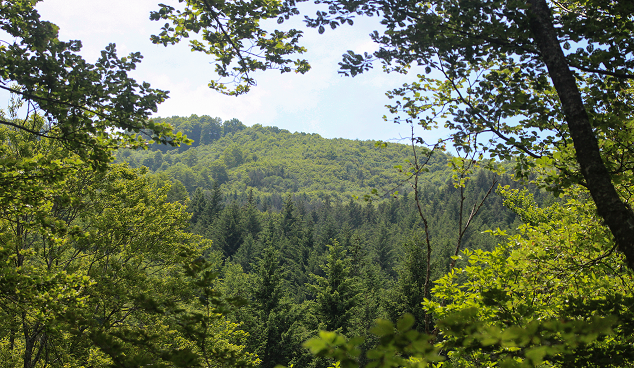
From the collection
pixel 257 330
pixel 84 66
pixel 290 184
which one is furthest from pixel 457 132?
pixel 290 184

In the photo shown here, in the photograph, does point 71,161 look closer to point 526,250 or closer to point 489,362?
point 489,362

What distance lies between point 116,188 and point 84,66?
8.99 meters

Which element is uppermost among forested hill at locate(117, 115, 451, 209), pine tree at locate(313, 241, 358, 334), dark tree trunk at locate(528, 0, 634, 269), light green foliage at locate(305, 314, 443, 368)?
forested hill at locate(117, 115, 451, 209)

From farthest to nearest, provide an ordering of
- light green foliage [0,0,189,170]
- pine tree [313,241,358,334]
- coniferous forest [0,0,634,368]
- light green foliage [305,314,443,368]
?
pine tree [313,241,358,334]
light green foliage [0,0,189,170]
coniferous forest [0,0,634,368]
light green foliage [305,314,443,368]

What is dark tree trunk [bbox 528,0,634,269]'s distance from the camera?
247 centimetres

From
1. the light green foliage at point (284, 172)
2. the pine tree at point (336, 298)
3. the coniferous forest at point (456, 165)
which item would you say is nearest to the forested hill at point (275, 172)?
the light green foliage at point (284, 172)

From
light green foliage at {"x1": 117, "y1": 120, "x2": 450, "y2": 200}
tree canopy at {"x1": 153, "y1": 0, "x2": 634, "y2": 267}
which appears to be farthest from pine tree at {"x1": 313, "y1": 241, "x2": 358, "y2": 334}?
light green foliage at {"x1": 117, "y1": 120, "x2": 450, "y2": 200}

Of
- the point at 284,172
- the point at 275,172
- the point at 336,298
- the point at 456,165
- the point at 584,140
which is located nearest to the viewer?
the point at 584,140

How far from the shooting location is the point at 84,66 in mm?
3785

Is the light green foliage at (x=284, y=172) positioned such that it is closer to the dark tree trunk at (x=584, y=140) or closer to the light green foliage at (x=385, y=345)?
the dark tree trunk at (x=584, y=140)

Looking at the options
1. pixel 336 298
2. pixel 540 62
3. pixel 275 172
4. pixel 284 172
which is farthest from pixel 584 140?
pixel 284 172

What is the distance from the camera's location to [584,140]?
2.70 m

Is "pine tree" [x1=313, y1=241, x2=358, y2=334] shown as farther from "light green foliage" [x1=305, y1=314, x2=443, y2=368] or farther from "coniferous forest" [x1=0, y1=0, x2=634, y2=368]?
"light green foliage" [x1=305, y1=314, x2=443, y2=368]

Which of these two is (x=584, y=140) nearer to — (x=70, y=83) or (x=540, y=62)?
(x=540, y=62)
